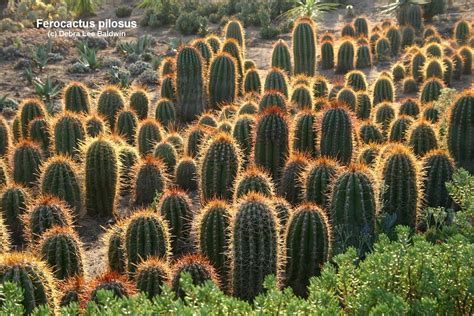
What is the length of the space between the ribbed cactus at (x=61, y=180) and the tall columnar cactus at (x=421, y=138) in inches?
160

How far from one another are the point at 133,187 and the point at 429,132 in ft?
12.1

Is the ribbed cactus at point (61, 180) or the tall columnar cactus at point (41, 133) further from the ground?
the tall columnar cactus at point (41, 133)

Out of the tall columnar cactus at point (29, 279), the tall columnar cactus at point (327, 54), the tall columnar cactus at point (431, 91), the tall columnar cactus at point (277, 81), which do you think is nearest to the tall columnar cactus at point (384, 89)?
the tall columnar cactus at point (431, 91)

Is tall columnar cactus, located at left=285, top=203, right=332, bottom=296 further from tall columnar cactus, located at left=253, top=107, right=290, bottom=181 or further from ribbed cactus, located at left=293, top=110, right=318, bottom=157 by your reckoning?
ribbed cactus, located at left=293, top=110, right=318, bottom=157

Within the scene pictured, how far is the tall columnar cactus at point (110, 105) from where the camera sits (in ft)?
35.0

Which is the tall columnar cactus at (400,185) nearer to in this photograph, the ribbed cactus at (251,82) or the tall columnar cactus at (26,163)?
the tall columnar cactus at (26,163)

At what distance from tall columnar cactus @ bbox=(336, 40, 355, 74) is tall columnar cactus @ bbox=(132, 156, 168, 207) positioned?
23.3ft

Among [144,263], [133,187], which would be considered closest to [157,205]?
[133,187]

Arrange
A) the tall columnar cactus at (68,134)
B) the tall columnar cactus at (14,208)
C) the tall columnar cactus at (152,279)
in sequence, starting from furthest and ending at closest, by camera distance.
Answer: the tall columnar cactus at (68,134) → the tall columnar cactus at (14,208) → the tall columnar cactus at (152,279)

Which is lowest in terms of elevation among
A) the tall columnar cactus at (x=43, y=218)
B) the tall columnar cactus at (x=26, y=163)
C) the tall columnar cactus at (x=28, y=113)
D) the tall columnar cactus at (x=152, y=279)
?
the tall columnar cactus at (x=152, y=279)

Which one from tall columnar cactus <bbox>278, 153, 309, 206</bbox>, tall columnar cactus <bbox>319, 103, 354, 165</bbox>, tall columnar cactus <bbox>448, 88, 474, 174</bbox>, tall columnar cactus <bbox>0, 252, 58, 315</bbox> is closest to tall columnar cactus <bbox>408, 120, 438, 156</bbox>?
tall columnar cactus <bbox>448, 88, 474, 174</bbox>

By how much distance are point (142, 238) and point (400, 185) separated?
9.17ft

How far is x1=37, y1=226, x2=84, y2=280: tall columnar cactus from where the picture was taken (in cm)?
623

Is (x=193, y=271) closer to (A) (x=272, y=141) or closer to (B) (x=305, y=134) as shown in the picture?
(A) (x=272, y=141)
